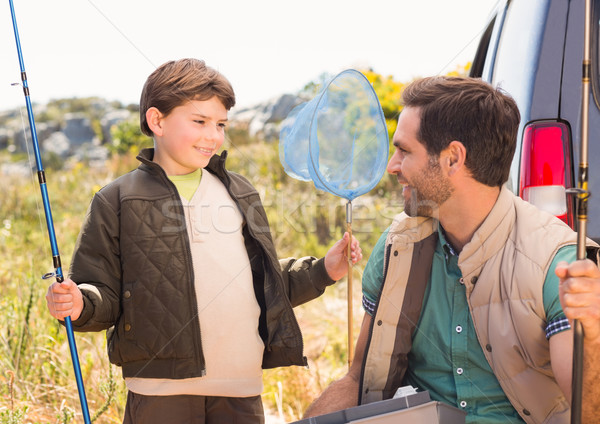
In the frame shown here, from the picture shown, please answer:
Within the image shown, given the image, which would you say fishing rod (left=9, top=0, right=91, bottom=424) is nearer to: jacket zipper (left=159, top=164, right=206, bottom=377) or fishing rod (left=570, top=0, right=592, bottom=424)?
jacket zipper (left=159, top=164, right=206, bottom=377)

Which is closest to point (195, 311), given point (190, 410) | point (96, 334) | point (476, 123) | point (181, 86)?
point (190, 410)

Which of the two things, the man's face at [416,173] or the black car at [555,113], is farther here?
the black car at [555,113]

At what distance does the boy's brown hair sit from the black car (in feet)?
4.14

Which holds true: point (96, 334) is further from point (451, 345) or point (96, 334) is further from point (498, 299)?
point (498, 299)

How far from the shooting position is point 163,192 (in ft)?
7.97

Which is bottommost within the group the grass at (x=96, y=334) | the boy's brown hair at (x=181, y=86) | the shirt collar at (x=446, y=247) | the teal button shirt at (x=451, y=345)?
the grass at (x=96, y=334)

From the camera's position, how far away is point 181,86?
8.32 feet

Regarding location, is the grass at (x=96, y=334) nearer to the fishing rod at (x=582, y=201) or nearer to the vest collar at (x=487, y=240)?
the vest collar at (x=487, y=240)

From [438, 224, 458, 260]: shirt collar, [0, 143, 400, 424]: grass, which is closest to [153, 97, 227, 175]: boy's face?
[438, 224, 458, 260]: shirt collar

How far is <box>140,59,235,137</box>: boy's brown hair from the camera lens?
A: 2.54 meters

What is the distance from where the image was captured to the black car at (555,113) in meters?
2.60

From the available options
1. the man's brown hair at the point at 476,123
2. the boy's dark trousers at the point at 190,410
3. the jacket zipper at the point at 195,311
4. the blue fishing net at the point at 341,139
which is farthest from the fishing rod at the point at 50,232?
the man's brown hair at the point at 476,123

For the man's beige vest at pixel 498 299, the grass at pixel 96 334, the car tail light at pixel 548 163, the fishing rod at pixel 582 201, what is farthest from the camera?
the grass at pixel 96 334

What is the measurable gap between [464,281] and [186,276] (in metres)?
1.00
